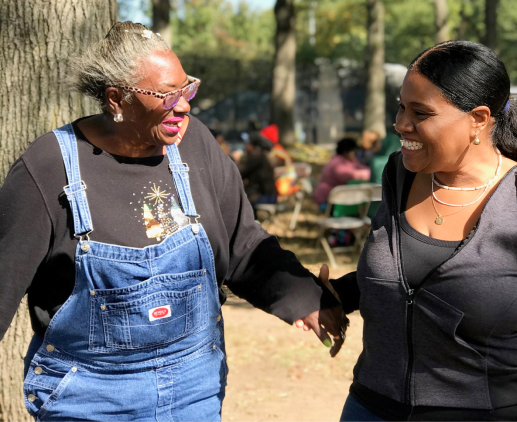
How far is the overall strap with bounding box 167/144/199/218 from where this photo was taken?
246cm

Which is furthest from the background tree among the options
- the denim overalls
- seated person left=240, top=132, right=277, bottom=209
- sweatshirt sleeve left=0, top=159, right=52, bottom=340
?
sweatshirt sleeve left=0, top=159, right=52, bottom=340

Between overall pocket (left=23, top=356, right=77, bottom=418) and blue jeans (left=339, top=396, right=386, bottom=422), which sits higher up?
overall pocket (left=23, top=356, right=77, bottom=418)

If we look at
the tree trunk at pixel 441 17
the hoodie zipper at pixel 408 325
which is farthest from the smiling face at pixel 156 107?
the tree trunk at pixel 441 17

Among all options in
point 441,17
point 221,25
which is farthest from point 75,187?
point 221,25

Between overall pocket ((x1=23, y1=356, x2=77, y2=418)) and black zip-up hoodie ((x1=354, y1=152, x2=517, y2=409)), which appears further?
overall pocket ((x1=23, y1=356, x2=77, y2=418))

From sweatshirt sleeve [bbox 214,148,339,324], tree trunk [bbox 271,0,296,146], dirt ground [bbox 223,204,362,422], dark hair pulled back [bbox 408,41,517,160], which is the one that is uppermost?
dark hair pulled back [bbox 408,41,517,160]

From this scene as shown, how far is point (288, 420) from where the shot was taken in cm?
466

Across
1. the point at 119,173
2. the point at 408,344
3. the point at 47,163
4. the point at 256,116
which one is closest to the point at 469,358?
the point at 408,344

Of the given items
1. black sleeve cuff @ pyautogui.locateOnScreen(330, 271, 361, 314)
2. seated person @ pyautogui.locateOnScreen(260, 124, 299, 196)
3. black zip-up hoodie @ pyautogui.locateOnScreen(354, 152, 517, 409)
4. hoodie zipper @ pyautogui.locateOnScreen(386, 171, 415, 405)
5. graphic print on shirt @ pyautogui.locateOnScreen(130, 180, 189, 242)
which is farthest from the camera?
seated person @ pyautogui.locateOnScreen(260, 124, 299, 196)

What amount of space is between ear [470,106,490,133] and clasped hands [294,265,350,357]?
3.02 feet

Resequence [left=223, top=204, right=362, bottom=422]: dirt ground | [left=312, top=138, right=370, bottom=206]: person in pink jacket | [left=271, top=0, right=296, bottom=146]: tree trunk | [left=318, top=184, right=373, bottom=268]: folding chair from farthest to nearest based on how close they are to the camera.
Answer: [left=271, top=0, right=296, bottom=146]: tree trunk < [left=312, top=138, right=370, bottom=206]: person in pink jacket < [left=318, top=184, right=373, bottom=268]: folding chair < [left=223, top=204, right=362, bottom=422]: dirt ground

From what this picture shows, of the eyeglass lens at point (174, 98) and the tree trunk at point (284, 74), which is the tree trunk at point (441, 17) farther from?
the eyeglass lens at point (174, 98)

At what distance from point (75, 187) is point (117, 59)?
48cm

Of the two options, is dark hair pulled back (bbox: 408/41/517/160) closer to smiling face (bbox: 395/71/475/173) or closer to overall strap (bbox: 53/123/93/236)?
smiling face (bbox: 395/71/475/173)
